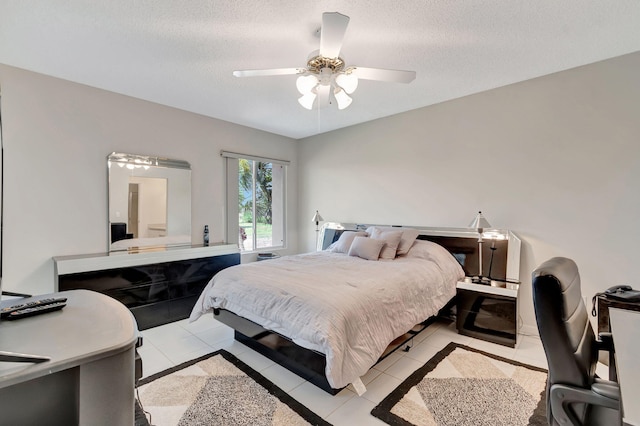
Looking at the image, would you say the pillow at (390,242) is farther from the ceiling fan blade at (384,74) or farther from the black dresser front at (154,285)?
the black dresser front at (154,285)

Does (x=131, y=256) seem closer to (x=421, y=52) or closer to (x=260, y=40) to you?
(x=260, y=40)

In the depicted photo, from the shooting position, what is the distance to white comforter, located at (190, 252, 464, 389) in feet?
6.13

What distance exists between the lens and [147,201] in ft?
11.8

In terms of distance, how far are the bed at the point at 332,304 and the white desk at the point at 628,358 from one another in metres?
1.26

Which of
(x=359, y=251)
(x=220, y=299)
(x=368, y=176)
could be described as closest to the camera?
(x=220, y=299)

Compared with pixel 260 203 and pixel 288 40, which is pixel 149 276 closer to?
pixel 260 203

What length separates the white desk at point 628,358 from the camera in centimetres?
74

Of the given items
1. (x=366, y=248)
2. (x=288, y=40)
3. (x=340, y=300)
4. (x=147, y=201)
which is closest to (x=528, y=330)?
(x=366, y=248)

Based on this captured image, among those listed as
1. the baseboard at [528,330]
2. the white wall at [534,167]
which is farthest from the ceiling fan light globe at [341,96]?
the baseboard at [528,330]

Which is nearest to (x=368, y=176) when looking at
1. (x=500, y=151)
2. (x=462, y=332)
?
(x=500, y=151)

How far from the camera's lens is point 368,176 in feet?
14.5

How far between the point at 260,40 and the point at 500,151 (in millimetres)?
2778

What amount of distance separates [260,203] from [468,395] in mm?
4186

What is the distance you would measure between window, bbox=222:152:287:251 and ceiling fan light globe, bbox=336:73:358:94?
271 centimetres
